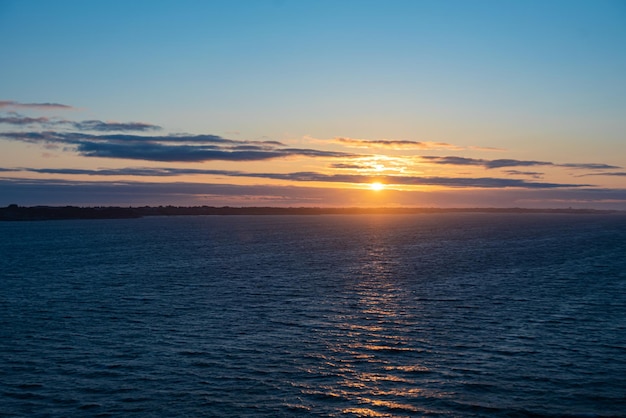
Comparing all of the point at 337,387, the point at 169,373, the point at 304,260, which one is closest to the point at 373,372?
the point at 337,387

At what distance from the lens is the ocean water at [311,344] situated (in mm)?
25547

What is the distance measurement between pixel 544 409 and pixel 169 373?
687 inches

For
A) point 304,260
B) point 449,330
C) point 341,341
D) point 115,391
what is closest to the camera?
point 115,391

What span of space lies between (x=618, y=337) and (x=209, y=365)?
82.7 feet

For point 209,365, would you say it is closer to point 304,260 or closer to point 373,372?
point 373,372

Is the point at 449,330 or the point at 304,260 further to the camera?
the point at 304,260

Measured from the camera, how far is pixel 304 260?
86250mm

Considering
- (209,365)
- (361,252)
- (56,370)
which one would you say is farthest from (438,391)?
(361,252)

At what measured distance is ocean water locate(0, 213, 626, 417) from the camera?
2555 cm

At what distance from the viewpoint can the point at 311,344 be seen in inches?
1366

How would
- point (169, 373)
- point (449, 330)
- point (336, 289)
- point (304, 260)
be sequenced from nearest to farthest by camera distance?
point (169, 373)
point (449, 330)
point (336, 289)
point (304, 260)

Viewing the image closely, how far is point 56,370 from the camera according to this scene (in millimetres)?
29641

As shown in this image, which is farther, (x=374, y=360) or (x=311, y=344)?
(x=311, y=344)

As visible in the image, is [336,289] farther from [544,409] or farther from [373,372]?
[544,409]
